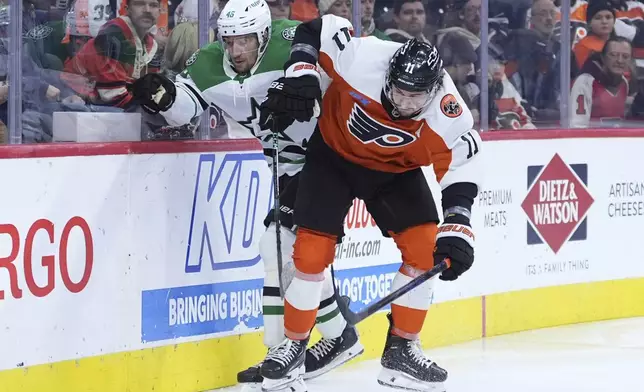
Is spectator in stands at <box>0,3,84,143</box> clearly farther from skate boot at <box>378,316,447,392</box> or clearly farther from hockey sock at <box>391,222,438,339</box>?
skate boot at <box>378,316,447,392</box>

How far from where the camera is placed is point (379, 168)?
4914mm

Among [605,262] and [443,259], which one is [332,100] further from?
[605,262]

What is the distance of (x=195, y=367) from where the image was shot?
16.9 ft

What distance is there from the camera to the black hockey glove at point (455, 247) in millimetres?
4676

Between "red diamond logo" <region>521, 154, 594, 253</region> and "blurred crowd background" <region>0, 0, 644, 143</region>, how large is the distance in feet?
0.83

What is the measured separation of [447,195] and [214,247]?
96cm

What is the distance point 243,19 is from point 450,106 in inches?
31.5

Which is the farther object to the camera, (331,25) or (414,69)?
(331,25)

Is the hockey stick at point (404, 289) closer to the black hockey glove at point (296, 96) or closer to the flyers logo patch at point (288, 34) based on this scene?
the black hockey glove at point (296, 96)

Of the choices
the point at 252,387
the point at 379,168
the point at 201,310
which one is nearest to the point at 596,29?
the point at 379,168

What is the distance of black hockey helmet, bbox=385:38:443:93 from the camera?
454 cm

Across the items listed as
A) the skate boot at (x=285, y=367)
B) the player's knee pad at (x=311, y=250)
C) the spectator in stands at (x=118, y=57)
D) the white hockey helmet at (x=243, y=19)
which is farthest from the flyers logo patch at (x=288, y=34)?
the skate boot at (x=285, y=367)

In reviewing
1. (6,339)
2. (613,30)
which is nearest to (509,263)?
(613,30)

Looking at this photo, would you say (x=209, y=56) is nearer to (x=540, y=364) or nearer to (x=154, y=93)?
(x=154, y=93)
